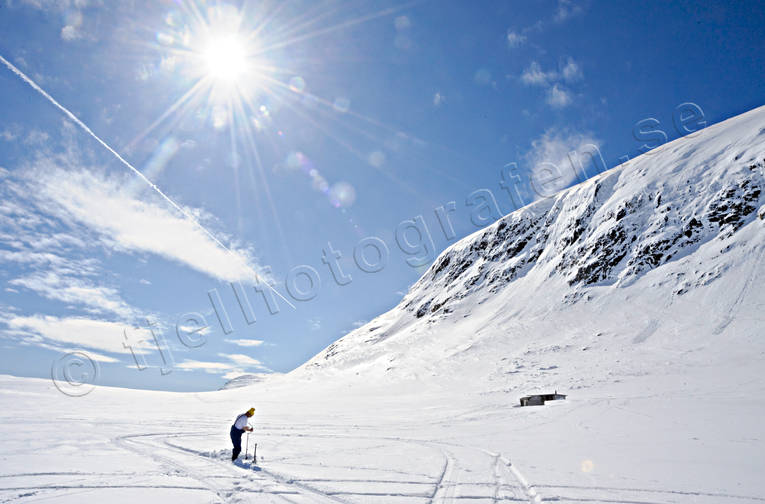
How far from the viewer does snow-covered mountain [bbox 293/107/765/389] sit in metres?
28.9

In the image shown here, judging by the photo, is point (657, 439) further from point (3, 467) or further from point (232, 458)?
point (3, 467)

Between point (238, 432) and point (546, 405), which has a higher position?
point (238, 432)

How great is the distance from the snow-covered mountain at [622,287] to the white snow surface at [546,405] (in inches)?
9.1

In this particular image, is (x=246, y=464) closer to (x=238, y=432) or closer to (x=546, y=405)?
(x=238, y=432)

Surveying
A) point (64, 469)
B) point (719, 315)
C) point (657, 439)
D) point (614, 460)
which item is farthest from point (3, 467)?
point (719, 315)

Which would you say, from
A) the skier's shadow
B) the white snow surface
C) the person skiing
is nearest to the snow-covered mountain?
the white snow surface

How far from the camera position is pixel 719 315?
28.4 metres

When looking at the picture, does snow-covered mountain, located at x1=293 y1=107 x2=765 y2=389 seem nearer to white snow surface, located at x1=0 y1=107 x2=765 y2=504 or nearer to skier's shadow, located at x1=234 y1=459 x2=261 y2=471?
white snow surface, located at x1=0 y1=107 x2=765 y2=504

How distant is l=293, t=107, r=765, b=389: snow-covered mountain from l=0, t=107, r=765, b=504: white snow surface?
230 millimetres

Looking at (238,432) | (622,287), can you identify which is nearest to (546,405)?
(238,432)

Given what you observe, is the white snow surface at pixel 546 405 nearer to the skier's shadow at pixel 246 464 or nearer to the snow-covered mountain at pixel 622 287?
the skier's shadow at pixel 246 464

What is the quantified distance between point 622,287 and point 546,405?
28.8 m

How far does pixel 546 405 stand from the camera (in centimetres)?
2017

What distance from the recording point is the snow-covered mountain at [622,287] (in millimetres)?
28875
